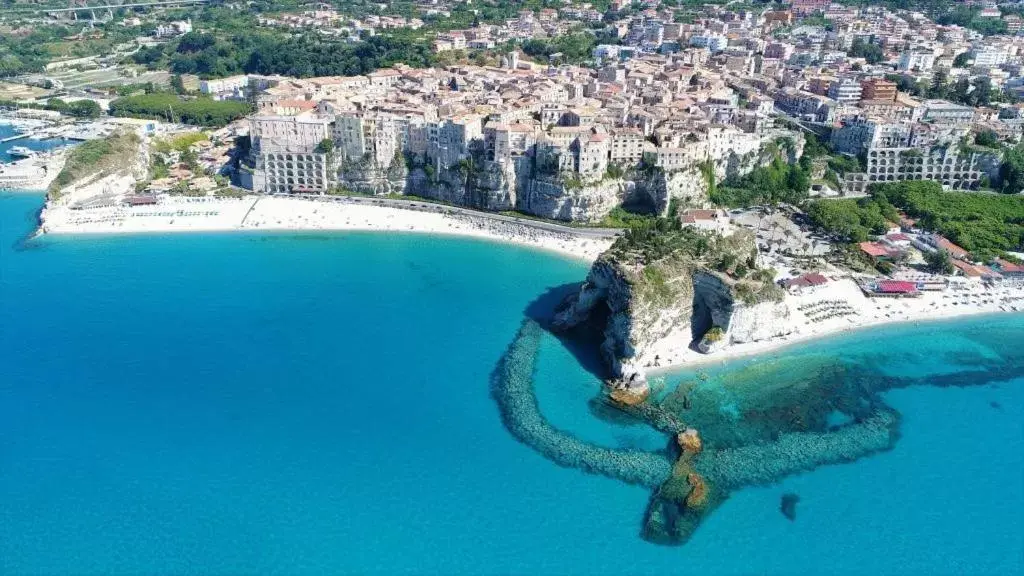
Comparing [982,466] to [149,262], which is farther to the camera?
[149,262]

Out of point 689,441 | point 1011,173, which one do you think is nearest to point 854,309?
point 689,441

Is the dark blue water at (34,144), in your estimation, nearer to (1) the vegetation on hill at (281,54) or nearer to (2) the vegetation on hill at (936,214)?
(1) the vegetation on hill at (281,54)

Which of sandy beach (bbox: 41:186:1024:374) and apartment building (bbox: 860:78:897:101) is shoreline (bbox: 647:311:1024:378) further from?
apartment building (bbox: 860:78:897:101)

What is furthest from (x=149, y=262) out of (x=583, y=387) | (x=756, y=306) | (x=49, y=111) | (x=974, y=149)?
(x=974, y=149)

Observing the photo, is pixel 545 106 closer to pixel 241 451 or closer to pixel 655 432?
pixel 655 432

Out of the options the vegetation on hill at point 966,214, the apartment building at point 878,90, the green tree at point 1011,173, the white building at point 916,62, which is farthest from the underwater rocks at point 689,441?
the white building at point 916,62
